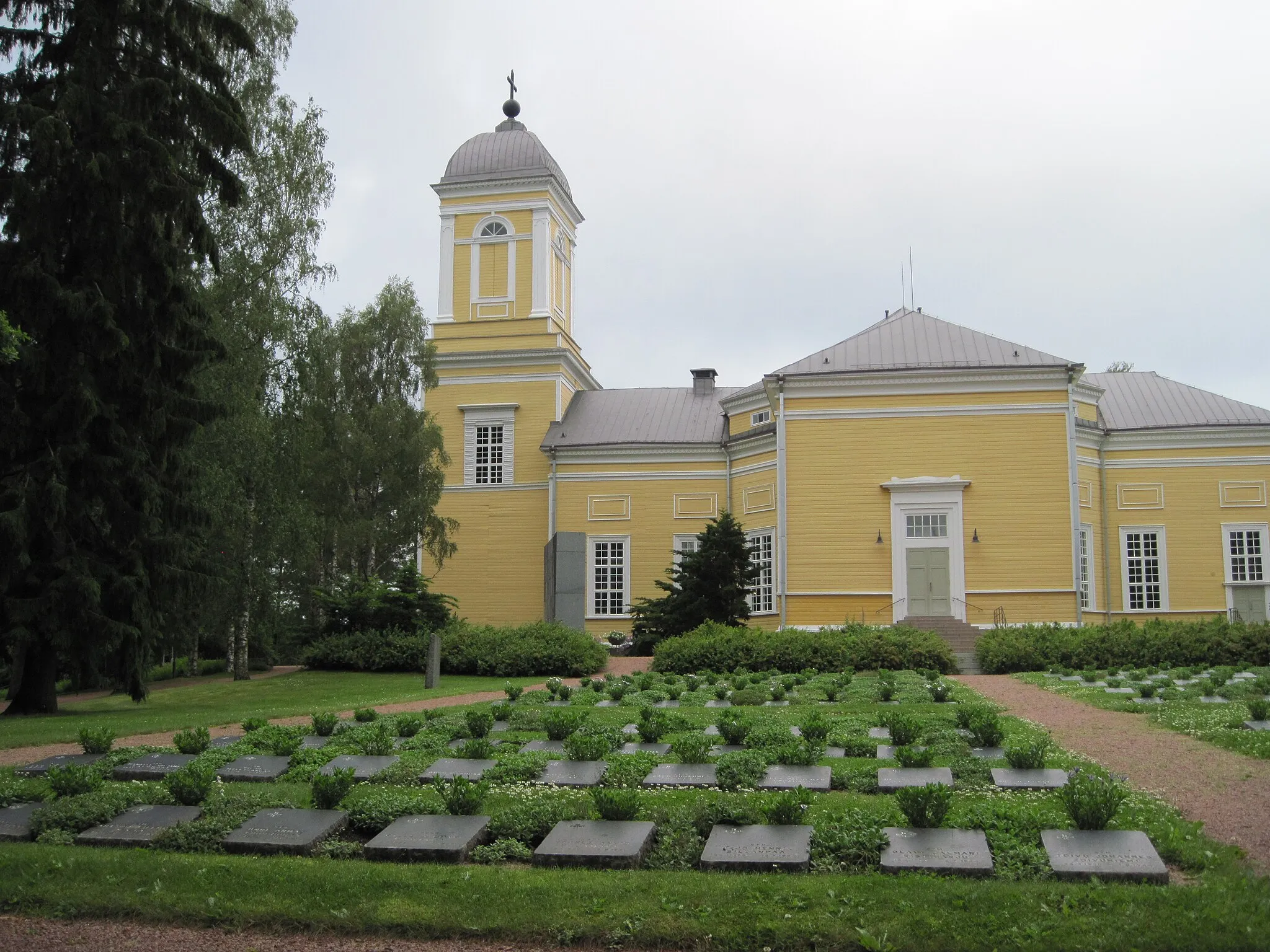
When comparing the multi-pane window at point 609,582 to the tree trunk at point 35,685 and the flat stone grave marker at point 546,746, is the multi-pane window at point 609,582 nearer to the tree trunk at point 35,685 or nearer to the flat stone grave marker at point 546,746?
the tree trunk at point 35,685

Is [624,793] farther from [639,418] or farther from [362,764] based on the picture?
[639,418]

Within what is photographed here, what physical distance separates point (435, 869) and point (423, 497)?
990 inches

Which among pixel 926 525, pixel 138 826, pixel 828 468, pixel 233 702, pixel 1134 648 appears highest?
pixel 828 468

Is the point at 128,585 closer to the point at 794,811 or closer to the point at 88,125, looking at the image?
the point at 88,125

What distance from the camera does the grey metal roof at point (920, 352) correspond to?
29.2m

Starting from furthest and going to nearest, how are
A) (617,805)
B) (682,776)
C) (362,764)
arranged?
(362,764) < (682,776) < (617,805)

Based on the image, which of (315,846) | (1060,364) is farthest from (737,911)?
(1060,364)

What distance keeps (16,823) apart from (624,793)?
422 centimetres

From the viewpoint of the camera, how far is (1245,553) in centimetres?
3188

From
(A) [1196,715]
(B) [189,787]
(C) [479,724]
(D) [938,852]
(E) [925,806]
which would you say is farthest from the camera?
(A) [1196,715]

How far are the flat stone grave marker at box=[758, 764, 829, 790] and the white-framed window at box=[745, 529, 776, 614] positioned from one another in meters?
21.7

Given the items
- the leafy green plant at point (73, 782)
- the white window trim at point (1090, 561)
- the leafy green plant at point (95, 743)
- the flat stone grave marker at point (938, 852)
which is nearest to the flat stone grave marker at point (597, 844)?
the flat stone grave marker at point (938, 852)

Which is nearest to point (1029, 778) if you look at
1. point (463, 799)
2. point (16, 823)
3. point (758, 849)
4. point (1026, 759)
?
point (1026, 759)

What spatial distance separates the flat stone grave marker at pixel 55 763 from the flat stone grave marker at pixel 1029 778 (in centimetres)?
728
